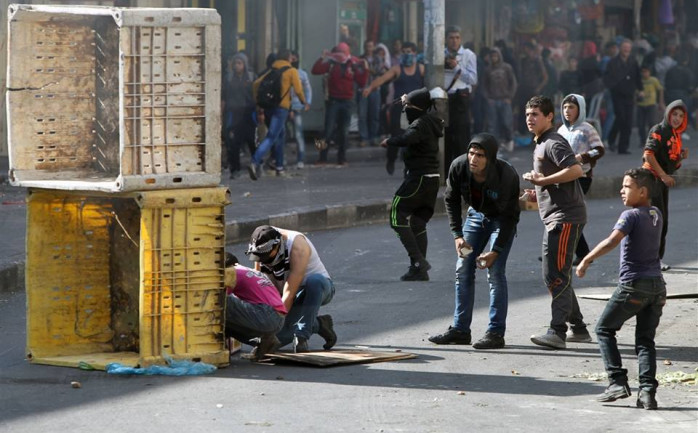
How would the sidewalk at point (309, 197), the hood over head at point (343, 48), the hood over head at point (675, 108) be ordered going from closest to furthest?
1. the hood over head at point (675, 108)
2. the sidewalk at point (309, 197)
3. the hood over head at point (343, 48)

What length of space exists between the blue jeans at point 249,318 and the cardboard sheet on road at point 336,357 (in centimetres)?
17

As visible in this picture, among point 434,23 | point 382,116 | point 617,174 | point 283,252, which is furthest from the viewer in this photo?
point 382,116

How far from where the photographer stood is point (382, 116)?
22438 millimetres

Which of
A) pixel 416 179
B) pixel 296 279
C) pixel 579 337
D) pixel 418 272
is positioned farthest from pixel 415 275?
pixel 296 279

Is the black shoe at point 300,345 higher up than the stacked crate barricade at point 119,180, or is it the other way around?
the stacked crate barricade at point 119,180

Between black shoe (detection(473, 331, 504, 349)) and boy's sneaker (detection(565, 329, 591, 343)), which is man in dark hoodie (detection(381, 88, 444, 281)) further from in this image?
black shoe (detection(473, 331, 504, 349))

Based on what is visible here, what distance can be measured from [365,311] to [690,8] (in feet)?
87.8

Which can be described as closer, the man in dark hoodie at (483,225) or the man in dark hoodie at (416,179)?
the man in dark hoodie at (483,225)

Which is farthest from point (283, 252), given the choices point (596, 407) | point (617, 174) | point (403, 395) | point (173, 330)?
point (617, 174)

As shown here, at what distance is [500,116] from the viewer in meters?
22.7

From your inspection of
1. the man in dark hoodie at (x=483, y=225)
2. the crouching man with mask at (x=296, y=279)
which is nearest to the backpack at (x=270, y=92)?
the man in dark hoodie at (x=483, y=225)

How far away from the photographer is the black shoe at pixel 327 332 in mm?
8688

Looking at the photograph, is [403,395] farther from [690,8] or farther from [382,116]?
[690,8]

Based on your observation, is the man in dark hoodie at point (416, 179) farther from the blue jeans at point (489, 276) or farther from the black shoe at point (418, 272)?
→ the blue jeans at point (489, 276)
